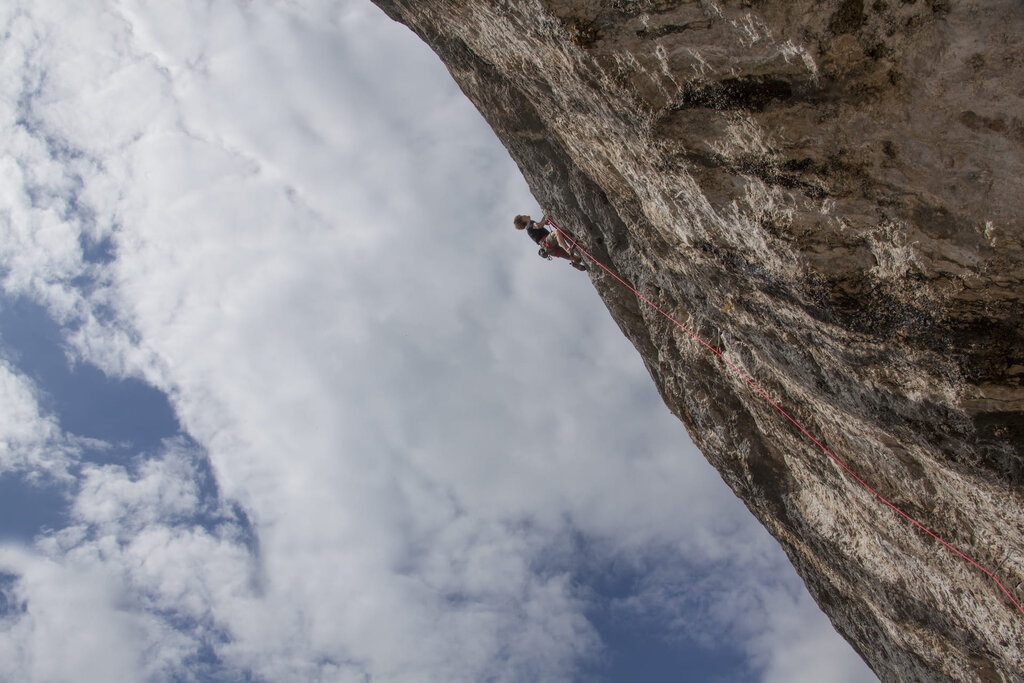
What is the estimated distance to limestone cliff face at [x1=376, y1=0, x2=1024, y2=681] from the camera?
13.6ft

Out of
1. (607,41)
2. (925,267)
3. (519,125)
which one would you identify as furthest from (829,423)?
(519,125)

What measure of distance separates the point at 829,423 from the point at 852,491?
1.07m

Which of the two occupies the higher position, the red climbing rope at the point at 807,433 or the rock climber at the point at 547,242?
the rock climber at the point at 547,242

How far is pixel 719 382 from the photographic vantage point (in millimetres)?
7410

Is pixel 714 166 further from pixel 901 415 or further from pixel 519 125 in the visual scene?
pixel 519 125

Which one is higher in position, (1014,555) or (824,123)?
(824,123)

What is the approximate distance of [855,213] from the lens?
4.48m

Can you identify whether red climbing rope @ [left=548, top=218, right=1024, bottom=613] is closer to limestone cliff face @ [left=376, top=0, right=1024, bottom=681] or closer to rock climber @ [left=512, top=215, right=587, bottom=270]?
limestone cliff face @ [left=376, top=0, right=1024, bottom=681]

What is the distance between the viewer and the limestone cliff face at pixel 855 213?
4.16m

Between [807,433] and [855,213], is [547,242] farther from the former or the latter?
[855,213]

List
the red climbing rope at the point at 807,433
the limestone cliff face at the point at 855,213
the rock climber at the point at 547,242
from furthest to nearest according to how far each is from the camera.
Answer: the rock climber at the point at 547,242
the red climbing rope at the point at 807,433
the limestone cliff face at the point at 855,213

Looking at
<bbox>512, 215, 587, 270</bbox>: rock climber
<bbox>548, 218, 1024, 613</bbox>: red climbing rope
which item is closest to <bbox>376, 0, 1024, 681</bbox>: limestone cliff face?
<bbox>548, 218, 1024, 613</bbox>: red climbing rope

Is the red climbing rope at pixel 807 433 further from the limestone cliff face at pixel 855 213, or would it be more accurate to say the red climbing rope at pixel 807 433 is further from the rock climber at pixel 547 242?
the rock climber at pixel 547 242

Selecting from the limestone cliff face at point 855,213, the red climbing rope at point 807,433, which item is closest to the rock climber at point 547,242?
the red climbing rope at point 807,433
